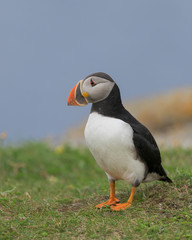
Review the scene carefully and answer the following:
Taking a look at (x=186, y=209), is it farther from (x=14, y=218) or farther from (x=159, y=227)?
(x=14, y=218)

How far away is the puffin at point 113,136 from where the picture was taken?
481 cm

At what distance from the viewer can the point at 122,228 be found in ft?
14.5

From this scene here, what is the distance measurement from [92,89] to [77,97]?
0.24m

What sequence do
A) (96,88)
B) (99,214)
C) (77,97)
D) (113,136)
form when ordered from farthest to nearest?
(77,97), (96,88), (99,214), (113,136)

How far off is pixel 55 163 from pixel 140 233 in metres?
5.60

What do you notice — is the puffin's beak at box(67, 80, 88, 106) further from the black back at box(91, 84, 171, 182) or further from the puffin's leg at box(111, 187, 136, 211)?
the puffin's leg at box(111, 187, 136, 211)

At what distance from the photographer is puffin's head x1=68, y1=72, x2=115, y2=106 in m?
5.05

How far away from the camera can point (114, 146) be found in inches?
189

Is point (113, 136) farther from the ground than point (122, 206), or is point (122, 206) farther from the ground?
point (113, 136)

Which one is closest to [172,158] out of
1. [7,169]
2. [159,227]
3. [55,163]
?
[55,163]

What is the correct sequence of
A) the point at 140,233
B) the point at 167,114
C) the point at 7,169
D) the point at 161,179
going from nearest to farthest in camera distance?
the point at 140,233
the point at 161,179
the point at 7,169
the point at 167,114

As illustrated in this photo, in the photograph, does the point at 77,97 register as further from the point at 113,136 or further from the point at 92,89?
the point at 113,136

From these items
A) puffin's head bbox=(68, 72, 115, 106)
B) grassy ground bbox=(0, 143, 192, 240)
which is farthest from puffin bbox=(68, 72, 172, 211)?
grassy ground bbox=(0, 143, 192, 240)

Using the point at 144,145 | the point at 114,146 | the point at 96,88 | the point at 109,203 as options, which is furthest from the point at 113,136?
the point at 109,203
